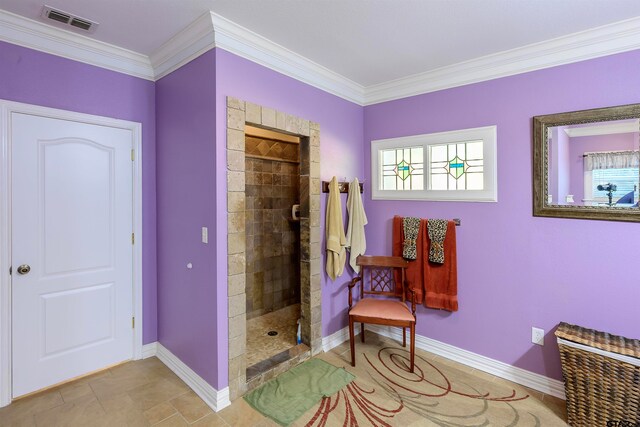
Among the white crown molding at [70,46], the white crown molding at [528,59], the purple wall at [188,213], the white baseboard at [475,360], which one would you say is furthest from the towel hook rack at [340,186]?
the white crown molding at [70,46]

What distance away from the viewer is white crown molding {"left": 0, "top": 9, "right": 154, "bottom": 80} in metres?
2.05

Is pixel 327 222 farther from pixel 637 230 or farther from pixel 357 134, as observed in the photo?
pixel 637 230

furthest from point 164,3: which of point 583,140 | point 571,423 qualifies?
point 571,423

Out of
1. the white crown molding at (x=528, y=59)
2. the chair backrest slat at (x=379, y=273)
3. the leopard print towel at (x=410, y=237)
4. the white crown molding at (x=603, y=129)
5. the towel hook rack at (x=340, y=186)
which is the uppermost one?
the white crown molding at (x=528, y=59)

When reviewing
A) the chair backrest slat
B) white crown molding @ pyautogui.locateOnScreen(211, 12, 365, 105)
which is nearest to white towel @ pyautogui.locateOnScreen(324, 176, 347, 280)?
the chair backrest slat

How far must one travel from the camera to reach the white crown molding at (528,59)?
6.86 ft

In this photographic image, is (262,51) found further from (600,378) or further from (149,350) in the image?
(600,378)

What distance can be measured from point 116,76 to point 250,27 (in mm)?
1226

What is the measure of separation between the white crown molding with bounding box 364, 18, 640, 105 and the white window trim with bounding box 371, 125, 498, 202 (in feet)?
1.41

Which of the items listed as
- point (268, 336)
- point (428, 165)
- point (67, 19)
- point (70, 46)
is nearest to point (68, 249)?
point (70, 46)

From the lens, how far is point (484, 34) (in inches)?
87.9

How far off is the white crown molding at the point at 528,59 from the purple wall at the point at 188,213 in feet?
6.09

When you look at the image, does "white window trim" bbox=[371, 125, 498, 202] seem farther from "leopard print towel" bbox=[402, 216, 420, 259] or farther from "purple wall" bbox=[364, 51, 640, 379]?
"leopard print towel" bbox=[402, 216, 420, 259]

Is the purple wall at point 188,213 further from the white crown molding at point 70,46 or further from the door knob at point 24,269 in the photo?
the door knob at point 24,269
